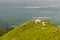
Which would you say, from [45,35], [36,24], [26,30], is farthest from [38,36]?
[36,24]

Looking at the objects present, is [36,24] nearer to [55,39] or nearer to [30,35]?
[30,35]

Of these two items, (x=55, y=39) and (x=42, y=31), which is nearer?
(x=55, y=39)

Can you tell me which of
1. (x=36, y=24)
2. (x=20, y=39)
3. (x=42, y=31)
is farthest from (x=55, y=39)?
(x=36, y=24)

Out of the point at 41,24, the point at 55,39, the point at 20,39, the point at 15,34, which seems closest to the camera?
the point at 55,39

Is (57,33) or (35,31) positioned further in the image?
(35,31)

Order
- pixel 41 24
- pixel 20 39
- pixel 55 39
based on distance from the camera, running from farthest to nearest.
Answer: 1. pixel 41 24
2. pixel 20 39
3. pixel 55 39

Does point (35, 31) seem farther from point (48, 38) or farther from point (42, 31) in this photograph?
point (48, 38)

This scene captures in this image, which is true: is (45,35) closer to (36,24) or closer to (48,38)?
(48,38)

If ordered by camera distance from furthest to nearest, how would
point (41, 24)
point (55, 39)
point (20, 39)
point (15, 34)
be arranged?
1. point (41, 24)
2. point (15, 34)
3. point (20, 39)
4. point (55, 39)
